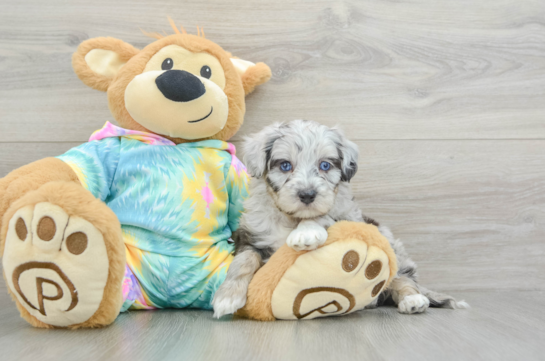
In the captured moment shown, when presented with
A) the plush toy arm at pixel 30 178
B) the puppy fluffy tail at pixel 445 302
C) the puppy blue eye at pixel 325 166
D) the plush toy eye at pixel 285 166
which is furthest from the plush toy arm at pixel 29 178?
the puppy fluffy tail at pixel 445 302

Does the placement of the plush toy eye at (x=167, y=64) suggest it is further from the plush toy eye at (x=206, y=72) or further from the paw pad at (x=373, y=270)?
the paw pad at (x=373, y=270)

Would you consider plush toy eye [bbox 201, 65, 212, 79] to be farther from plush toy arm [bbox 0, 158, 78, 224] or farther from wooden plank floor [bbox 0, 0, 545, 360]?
plush toy arm [bbox 0, 158, 78, 224]

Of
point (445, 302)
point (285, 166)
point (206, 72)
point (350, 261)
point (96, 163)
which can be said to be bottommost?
point (445, 302)

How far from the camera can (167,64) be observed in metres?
1.87

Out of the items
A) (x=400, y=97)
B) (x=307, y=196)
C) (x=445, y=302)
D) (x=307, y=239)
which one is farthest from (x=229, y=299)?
(x=400, y=97)

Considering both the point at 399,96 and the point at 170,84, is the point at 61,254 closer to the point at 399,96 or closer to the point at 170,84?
the point at 170,84

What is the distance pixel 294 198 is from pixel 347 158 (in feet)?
1.20

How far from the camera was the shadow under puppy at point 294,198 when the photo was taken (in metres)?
1.58

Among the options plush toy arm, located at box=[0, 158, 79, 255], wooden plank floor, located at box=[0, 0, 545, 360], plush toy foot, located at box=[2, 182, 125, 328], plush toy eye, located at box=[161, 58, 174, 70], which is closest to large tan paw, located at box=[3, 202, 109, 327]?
plush toy foot, located at box=[2, 182, 125, 328]

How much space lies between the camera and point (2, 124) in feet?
7.40

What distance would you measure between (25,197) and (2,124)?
1215mm

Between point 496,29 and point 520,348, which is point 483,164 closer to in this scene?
point 496,29

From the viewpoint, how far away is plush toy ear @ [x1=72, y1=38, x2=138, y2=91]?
75.6 inches

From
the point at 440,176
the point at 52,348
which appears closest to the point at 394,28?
the point at 440,176
